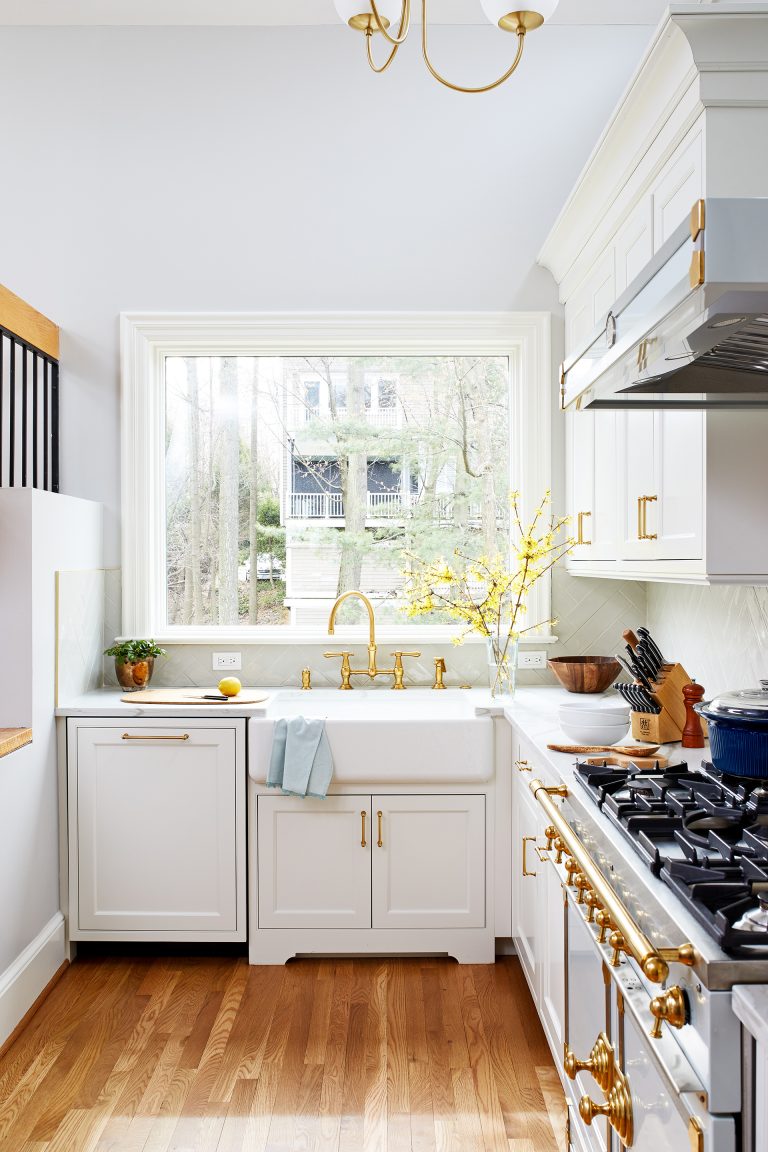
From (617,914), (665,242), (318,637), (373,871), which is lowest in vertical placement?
(373,871)

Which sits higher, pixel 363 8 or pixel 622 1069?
pixel 363 8

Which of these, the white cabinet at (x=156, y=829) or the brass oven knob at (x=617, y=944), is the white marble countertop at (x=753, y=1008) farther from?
the white cabinet at (x=156, y=829)

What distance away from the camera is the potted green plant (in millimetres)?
3439

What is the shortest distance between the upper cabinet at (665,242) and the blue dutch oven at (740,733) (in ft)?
0.99

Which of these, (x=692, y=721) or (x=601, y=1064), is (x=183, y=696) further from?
(x=601, y=1064)

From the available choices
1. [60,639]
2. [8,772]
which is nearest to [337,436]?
[60,639]

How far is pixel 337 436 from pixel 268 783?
1.52 metres

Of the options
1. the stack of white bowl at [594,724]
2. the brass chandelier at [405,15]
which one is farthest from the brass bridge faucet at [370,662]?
the brass chandelier at [405,15]

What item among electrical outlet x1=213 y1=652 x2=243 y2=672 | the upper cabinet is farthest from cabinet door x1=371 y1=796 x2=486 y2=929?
the upper cabinet

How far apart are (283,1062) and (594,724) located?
128 cm

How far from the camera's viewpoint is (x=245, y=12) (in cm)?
353

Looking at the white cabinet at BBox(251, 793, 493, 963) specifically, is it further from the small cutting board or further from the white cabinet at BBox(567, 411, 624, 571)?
the white cabinet at BBox(567, 411, 624, 571)

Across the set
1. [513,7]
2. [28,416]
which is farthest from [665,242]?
[28,416]

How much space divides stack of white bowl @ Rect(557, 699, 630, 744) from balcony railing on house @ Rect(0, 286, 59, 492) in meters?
2.03
